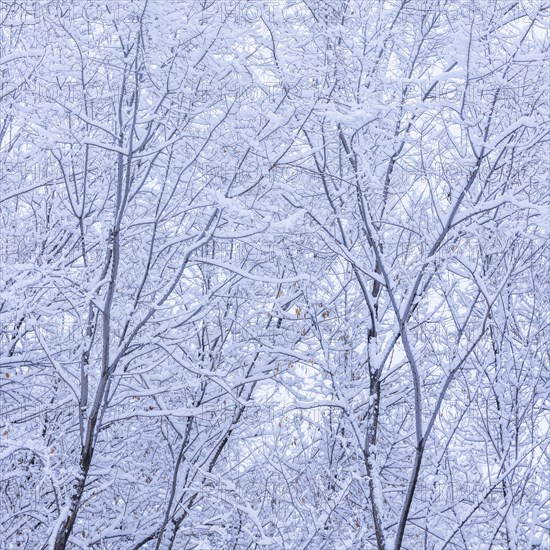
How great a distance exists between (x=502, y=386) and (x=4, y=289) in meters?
5.56

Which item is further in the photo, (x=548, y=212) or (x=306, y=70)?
(x=306, y=70)

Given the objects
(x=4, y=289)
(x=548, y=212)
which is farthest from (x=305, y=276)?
(x=4, y=289)

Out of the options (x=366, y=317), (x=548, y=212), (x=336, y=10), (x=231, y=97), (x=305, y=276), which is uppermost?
(x=336, y=10)

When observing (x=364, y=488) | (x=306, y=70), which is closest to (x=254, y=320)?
(x=364, y=488)

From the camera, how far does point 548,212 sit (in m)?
5.93

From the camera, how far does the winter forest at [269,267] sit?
6723mm

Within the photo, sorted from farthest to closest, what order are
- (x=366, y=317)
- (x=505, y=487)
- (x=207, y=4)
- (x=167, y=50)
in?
(x=366, y=317), (x=505, y=487), (x=207, y=4), (x=167, y=50)

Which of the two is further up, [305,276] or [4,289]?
[305,276]

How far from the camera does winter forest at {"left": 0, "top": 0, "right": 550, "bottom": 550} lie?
6723 millimetres

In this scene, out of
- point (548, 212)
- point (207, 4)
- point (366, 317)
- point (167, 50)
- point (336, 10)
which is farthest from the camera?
point (366, 317)

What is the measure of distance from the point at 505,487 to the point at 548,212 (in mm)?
3205

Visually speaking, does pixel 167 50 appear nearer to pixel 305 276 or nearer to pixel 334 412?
pixel 305 276

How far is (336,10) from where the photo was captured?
8453mm

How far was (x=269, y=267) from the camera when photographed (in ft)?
32.0
